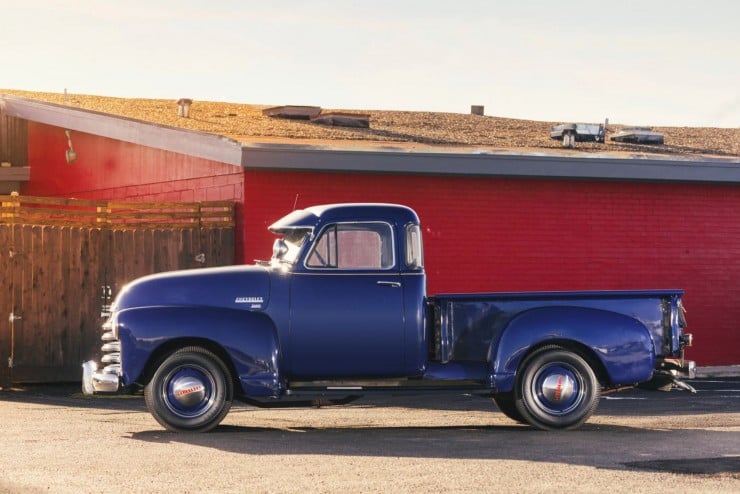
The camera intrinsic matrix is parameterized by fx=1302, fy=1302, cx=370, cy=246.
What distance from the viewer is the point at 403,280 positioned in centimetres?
1264

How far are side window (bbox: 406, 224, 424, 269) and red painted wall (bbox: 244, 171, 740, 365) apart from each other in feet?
22.1

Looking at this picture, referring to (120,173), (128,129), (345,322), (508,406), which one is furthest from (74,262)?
(508,406)

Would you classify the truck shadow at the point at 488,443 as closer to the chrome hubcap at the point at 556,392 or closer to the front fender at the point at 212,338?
the chrome hubcap at the point at 556,392

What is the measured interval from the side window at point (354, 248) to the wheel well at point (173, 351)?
120cm

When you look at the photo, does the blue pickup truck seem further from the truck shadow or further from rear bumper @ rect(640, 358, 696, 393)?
the truck shadow

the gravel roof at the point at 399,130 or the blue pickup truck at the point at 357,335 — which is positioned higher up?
the gravel roof at the point at 399,130

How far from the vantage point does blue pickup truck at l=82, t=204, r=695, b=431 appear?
40.6 feet

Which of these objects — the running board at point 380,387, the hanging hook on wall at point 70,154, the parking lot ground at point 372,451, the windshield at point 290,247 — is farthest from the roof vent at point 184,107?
the running board at point 380,387

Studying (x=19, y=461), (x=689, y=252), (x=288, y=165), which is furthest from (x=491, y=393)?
(x=689, y=252)

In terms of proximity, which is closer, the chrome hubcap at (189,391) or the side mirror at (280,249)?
the chrome hubcap at (189,391)

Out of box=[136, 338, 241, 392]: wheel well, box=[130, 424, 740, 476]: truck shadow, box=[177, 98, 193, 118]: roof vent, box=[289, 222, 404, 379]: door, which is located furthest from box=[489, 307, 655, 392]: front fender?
box=[177, 98, 193, 118]: roof vent

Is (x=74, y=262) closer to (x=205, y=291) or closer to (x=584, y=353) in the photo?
(x=205, y=291)

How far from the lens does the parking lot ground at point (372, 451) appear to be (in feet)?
29.9

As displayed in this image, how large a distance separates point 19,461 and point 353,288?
12.1 feet
